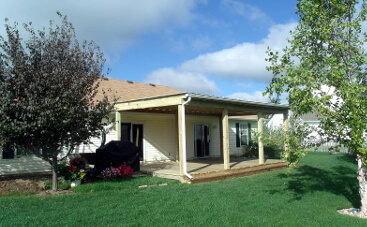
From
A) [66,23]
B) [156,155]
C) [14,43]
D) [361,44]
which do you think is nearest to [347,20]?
[361,44]

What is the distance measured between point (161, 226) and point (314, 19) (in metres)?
5.39

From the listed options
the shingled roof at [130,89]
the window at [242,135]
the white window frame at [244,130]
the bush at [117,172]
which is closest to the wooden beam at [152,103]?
the bush at [117,172]

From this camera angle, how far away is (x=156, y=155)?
14766 mm

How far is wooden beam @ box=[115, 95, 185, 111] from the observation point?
9.76m

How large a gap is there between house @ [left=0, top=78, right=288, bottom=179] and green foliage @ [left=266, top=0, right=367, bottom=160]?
3577 millimetres

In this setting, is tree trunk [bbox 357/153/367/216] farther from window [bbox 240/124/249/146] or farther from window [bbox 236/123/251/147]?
window [bbox 240/124/249/146]

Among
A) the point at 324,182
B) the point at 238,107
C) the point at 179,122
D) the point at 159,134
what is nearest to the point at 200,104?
the point at 179,122

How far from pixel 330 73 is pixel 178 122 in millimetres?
6334

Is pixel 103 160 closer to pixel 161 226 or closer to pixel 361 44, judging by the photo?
pixel 161 226

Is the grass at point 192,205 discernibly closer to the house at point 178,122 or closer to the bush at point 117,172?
the bush at point 117,172

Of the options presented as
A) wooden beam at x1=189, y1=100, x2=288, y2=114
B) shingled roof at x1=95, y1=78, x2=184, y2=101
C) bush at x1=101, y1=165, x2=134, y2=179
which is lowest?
bush at x1=101, y1=165, x2=134, y2=179

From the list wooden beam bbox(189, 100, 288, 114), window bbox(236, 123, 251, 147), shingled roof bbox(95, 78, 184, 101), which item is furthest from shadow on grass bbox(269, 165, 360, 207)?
shingled roof bbox(95, 78, 184, 101)

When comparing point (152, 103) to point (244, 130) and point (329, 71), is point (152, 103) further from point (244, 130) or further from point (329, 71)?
point (244, 130)

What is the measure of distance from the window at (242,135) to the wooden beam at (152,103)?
9.84 meters
